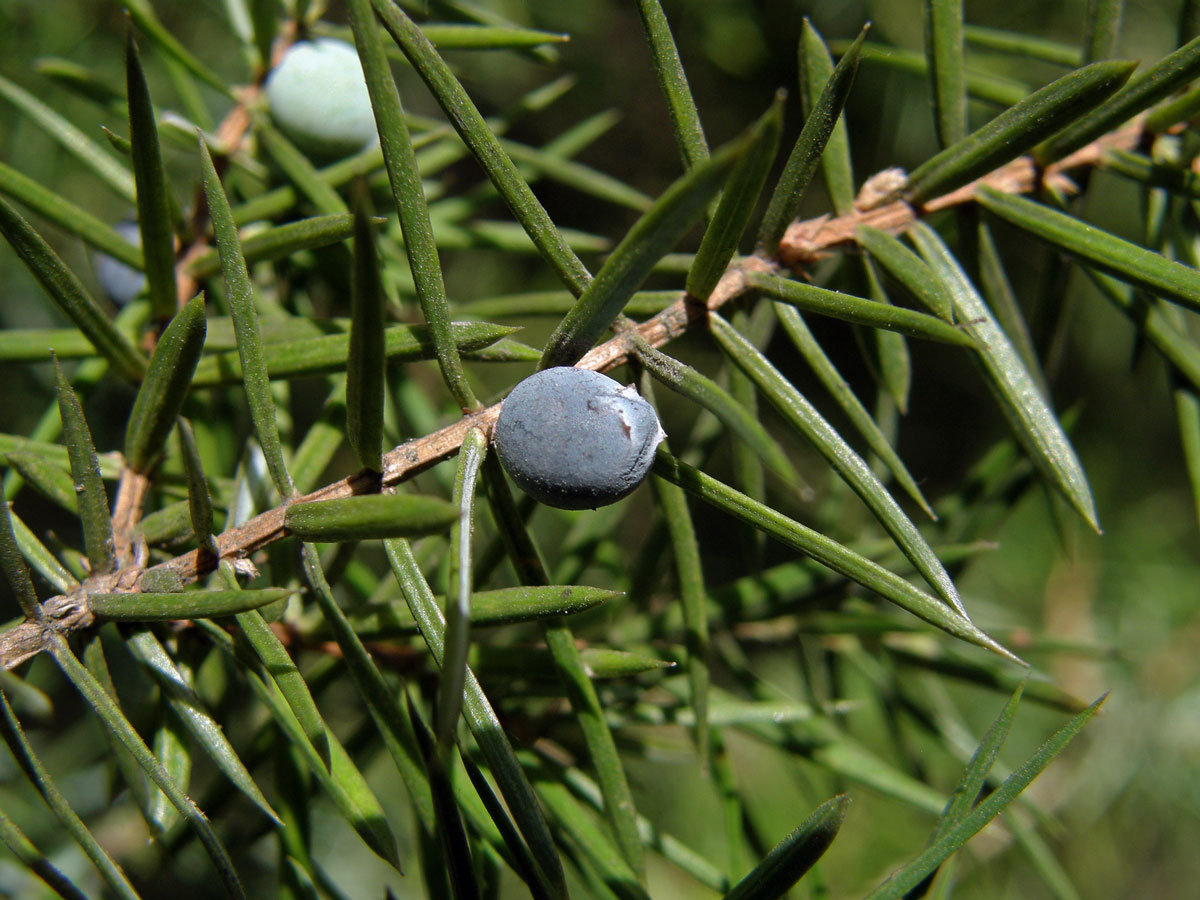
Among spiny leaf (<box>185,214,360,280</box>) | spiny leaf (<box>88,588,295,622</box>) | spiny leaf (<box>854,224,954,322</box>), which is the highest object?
spiny leaf (<box>185,214,360,280</box>)

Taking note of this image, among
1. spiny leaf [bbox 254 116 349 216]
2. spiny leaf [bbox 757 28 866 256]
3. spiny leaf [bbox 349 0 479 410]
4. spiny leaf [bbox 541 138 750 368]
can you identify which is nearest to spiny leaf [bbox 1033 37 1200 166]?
spiny leaf [bbox 757 28 866 256]

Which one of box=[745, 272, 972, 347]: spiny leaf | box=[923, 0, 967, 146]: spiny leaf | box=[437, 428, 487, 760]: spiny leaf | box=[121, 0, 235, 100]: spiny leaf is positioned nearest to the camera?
box=[437, 428, 487, 760]: spiny leaf

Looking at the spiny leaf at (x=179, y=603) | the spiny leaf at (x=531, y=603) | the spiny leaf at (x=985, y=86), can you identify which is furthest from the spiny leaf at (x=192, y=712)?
the spiny leaf at (x=985, y=86)

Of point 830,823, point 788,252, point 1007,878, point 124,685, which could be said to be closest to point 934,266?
point 788,252

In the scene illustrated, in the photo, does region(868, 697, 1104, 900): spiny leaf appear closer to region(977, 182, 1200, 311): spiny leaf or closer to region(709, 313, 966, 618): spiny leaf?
region(709, 313, 966, 618): spiny leaf

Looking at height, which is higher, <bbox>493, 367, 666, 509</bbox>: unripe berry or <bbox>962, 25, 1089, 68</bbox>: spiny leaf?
<bbox>962, 25, 1089, 68</bbox>: spiny leaf

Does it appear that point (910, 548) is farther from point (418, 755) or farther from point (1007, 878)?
point (1007, 878)

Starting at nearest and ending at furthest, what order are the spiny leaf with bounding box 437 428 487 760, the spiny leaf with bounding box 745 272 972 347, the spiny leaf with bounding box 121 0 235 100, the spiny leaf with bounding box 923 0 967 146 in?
the spiny leaf with bounding box 437 428 487 760
the spiny leaf with bounding box 745 272 972 347
the spiny leaf with bounding box 923 0 967 146
the spiny leaf with bounding box 121 0 235 100
